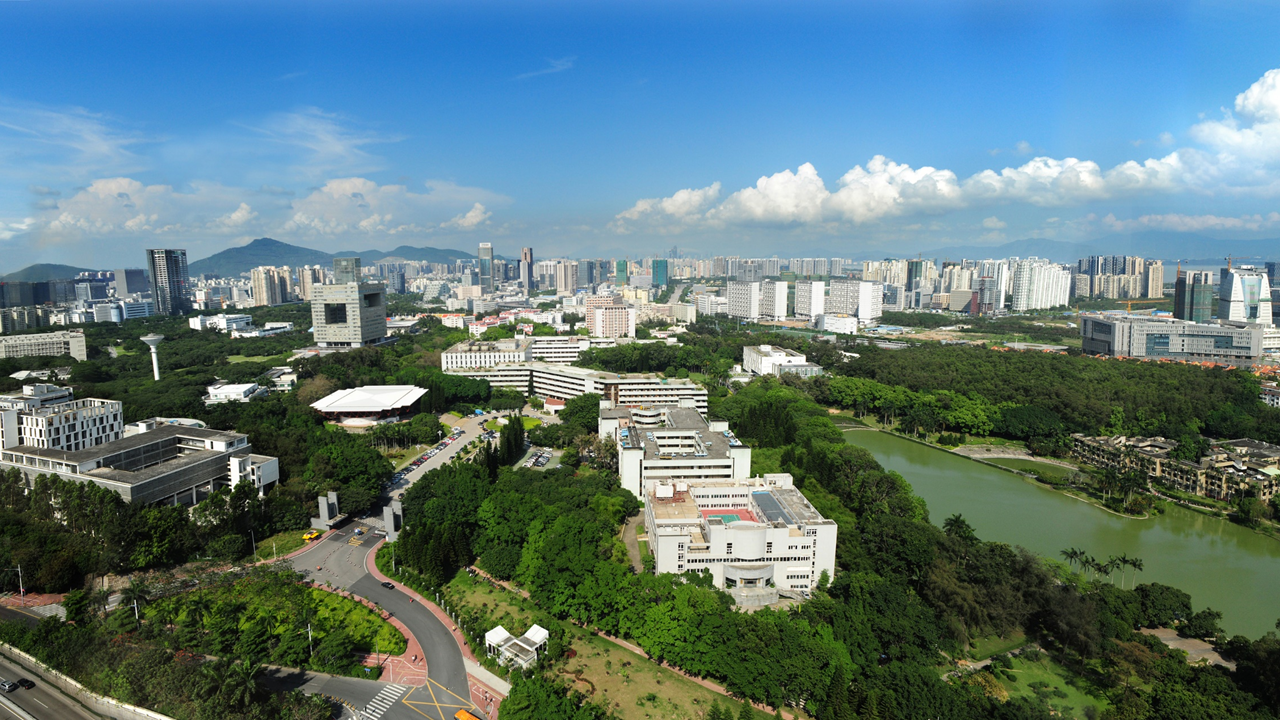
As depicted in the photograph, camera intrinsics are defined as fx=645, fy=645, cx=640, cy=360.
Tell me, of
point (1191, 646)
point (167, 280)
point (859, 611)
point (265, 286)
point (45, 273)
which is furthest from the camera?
point (45, 273)

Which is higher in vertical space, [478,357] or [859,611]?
[478,357]

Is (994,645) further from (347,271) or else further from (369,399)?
(347,271)

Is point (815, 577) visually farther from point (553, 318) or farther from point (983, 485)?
point (553, 318)

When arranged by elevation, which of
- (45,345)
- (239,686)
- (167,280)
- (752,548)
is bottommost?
(239,686)

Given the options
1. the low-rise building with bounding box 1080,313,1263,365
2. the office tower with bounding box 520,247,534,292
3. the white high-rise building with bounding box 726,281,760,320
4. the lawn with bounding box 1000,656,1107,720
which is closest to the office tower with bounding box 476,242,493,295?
the office tower with bounding box 520,247,534,292

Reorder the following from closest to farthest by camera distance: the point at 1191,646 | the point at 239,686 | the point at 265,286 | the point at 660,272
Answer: the point at 239,686 < the point at 1191,646 < the point at 265,286 < the point at 660,272

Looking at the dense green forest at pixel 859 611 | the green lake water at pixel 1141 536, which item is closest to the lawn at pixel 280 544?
the dense green forest at pixel 859 611

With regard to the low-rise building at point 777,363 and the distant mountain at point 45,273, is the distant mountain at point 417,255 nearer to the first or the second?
the distant mountain at point 45,273

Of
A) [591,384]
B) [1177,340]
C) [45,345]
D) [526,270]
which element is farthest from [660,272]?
[45,345]
